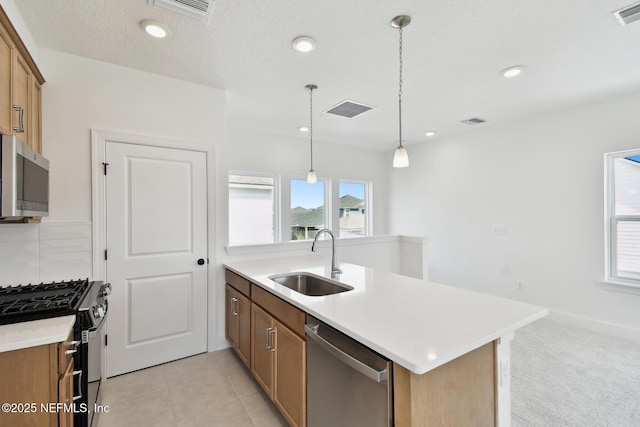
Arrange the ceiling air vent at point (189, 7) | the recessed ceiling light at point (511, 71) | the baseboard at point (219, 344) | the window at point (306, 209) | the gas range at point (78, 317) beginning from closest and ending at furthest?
the gas range at point (78, 317) < the ceiling air vent at point (189, 7) < the recessed ceiling light at point (511, 71) < the baseboard at point (219, 344) < the window at point (306, 209)

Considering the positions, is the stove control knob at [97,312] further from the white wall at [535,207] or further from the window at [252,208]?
the white wall at [535,207]

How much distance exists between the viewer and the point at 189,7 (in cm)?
183

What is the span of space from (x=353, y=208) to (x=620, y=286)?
394 cm

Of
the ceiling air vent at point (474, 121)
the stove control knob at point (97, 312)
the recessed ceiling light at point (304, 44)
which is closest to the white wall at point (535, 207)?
the ceiling air vent at point (474, 121)

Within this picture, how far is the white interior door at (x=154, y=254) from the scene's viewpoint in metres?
2.47

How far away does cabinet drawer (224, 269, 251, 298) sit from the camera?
7.91ft

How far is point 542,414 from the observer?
197cm

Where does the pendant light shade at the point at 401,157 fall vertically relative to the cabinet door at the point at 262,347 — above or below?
above

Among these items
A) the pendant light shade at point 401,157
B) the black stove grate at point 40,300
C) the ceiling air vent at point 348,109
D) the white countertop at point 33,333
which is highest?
the ceiling air vent at point 348,109

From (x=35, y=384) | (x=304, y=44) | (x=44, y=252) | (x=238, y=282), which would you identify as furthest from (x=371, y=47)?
(x=44, y=252)

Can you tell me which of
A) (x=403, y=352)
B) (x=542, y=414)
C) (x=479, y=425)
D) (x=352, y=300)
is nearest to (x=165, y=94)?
(x=352, y=300)

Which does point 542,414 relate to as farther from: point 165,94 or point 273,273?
point 165,94

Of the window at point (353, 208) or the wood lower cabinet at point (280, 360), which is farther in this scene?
the window at point (353, 208)

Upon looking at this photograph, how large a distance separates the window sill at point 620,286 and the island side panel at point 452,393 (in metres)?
3.13
